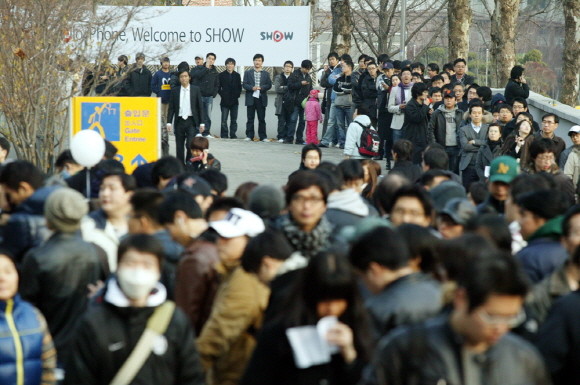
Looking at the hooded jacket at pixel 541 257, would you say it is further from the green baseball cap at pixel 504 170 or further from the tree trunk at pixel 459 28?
the tree trunk at pixel 459 28

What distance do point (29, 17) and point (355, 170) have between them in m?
7.02

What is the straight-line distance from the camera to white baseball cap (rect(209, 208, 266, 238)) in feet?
20.2

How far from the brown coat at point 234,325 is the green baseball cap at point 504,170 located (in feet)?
12.4

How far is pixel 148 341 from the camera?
5.06 m

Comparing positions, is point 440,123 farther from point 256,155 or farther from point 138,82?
point 138,82

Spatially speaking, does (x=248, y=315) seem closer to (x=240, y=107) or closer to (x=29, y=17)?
(x=29, y=17)

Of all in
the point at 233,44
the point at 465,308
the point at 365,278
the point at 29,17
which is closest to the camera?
the point at 465,308

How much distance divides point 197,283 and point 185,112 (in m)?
14.2

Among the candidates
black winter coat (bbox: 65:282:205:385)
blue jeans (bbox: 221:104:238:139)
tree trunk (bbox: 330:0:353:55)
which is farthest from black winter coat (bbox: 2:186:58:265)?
tree trunk (bbox: 330:0:353:55)

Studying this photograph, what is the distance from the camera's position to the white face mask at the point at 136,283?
5074mm

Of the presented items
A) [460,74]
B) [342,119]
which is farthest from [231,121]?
[460,74]

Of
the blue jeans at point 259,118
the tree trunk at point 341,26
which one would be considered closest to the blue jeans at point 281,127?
the blue jeans at point 259,118

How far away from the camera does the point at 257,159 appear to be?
22.4 metres

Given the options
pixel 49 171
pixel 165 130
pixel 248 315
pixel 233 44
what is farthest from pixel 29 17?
pixel 233 44
